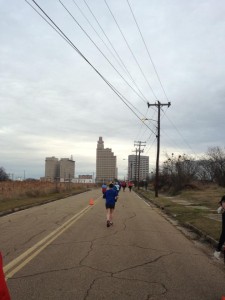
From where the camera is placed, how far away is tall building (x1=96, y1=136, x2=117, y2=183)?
172 meters

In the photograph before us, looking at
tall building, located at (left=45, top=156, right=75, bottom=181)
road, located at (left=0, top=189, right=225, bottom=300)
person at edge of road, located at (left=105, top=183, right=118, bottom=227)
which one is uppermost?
tall building, located at (left=45, top=156, right=75, bottom=181)

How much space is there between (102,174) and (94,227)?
156 metres

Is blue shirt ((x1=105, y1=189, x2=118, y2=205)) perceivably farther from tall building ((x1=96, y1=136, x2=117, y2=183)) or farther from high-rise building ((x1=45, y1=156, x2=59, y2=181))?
high-rise building ((x1=45, y1=156, x2=59, y2=181))

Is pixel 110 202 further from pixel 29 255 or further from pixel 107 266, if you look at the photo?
pixel 107 266

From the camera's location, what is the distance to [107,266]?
914 centimetres

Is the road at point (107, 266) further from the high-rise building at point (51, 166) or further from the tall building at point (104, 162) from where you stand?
the high-rise building at point (51, 166)

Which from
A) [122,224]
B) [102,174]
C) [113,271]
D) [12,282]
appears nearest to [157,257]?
[113,271]

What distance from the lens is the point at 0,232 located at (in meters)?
15.1

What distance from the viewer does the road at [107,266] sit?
7105mm

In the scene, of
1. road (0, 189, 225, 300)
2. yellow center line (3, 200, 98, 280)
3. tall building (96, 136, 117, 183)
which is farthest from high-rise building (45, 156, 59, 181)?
yellow center line (3, 200, 98, 280)

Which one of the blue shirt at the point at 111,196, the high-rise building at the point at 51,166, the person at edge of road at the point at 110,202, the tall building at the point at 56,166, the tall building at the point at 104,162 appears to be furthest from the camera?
the high-rise building at the point at 51,166

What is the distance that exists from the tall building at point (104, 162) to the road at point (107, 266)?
15599 cm

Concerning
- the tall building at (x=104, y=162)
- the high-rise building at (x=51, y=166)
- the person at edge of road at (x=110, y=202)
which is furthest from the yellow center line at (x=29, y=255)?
the high-rise building at (x=51, y=166)

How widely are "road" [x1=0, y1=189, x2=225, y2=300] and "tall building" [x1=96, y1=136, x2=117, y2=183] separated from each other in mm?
155986
